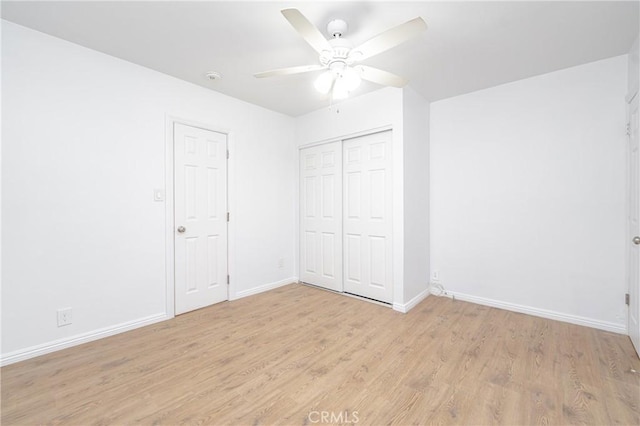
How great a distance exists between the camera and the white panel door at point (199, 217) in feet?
9.68

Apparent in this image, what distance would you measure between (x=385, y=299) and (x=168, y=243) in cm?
248

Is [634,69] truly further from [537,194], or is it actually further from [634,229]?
[634,229]

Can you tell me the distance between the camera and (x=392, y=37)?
5.37ft

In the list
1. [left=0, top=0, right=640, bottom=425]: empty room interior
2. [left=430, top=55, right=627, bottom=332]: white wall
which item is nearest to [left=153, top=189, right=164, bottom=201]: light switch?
[left=0, top=0, right=640, bottom=425]: empty room interior

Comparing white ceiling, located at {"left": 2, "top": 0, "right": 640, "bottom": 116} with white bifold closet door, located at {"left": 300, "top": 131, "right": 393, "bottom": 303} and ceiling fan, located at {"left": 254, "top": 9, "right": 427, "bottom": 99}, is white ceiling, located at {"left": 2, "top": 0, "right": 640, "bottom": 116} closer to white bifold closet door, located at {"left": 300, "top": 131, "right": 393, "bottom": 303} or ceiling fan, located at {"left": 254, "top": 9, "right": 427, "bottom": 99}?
ceiling fan, located at {"left": 254, "top": 9, "right": 427, "bottom": 99}

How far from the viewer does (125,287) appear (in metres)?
2.56

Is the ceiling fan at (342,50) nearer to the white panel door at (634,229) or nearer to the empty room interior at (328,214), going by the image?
the empty room interior at (328,214)

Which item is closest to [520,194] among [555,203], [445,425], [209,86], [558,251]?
[555,203]

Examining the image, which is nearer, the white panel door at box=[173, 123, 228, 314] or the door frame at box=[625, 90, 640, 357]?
the door frame at box=[625, 90, 640, 357]

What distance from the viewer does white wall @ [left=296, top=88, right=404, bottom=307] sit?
304 cm

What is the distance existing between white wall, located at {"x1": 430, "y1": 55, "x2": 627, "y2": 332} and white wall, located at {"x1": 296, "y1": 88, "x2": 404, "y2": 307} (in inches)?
31.1

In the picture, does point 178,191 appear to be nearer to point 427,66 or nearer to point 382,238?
point 382,238

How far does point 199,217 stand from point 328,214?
5.41 feet

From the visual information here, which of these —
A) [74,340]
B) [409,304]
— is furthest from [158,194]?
[409,304]
